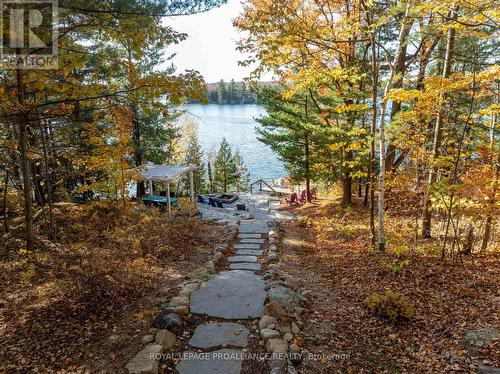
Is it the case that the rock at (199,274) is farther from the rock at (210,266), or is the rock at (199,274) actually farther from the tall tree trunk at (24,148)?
the tall tree trunk at (24,148)

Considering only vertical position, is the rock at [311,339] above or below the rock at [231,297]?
below

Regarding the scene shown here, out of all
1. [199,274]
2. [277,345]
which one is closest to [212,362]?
[277,345]

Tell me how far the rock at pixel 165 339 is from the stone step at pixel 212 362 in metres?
0.23

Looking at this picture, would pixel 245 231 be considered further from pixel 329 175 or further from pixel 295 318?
pixel 329 175

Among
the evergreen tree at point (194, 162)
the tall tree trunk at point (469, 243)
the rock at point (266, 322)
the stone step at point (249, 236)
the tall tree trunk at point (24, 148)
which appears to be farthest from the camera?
the evergreen tree at point (194, 162)

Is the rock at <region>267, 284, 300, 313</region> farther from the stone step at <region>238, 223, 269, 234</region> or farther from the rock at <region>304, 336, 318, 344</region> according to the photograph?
the stone step at <region>238, 223, 269, 234</region>

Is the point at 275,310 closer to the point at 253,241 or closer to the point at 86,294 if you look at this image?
the point at 86,294

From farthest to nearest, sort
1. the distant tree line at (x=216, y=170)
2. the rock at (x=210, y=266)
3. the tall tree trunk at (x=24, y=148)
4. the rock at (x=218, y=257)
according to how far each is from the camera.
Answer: the distant tree line at (x=216, y=170), the rock at (x=218, y=257), the rock at (x=210, y=266), the tall tree trunk at (x=24, y=148)

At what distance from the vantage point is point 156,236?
865 centimetres

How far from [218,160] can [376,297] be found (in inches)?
1392

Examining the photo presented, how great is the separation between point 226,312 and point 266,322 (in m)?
0.70

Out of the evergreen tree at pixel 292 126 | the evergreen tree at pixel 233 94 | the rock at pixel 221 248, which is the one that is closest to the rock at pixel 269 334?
the rock at pixel 221 248

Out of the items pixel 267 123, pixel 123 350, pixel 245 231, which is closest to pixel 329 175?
pixel 267 123

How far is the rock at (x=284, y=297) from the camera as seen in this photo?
5.11 meters
